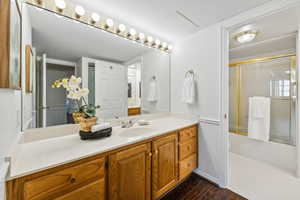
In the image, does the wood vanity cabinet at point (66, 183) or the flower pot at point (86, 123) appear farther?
the flower pot at point (86, 123)

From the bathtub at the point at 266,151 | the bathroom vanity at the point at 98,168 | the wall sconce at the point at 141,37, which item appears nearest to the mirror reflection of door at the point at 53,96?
the bathroom vanity at the point at 98,168

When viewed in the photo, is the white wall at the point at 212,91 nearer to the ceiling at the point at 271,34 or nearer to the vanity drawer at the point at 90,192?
the ceiling at the point at 271,34

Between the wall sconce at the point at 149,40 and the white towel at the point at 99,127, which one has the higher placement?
the wall sconce at the point at 149,40

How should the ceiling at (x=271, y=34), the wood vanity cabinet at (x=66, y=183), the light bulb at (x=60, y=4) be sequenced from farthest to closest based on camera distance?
1. the ceiling at (x=271, y=34)
2. the light bulb at (x=60, y=4)
3. the wood vanity cabinet at (x=66, y=183)

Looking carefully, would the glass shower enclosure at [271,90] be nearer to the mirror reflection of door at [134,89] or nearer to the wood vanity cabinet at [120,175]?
the wood vanity cabinet at [120,175]

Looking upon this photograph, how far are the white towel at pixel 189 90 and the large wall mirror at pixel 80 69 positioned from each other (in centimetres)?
53

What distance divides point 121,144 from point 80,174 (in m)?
0.33

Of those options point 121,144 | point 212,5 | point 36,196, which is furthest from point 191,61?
point 36,196

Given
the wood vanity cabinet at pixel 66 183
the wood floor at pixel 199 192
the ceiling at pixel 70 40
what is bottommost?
the wood floor at pixel 199 192

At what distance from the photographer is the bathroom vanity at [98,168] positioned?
720 millimetres

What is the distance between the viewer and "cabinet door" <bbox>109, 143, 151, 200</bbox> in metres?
1.01

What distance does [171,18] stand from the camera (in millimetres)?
1652

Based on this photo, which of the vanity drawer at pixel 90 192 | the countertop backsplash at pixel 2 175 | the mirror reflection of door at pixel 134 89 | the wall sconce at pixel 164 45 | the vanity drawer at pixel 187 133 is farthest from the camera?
the wall sconce at pixel 164 45

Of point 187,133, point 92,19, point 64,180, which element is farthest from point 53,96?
point 187,133
